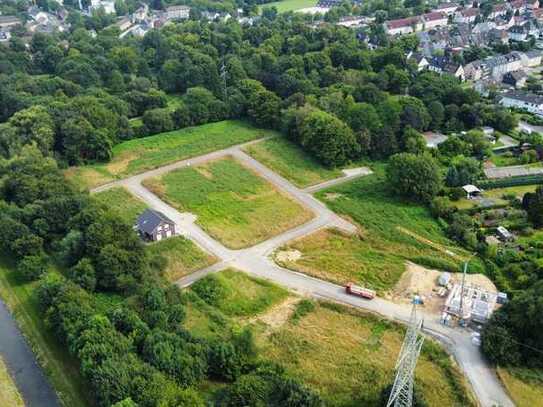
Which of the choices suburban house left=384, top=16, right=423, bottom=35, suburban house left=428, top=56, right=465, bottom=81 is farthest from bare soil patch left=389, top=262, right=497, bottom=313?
suburban house left=384, top=16, right=423, bottom=35

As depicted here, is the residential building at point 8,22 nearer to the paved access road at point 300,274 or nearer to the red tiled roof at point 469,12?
the paved access road at point 300,274

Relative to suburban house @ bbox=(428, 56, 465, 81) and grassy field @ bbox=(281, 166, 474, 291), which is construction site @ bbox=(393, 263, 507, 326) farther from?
suburban house @ bbox=(428, 56, 465, 81)

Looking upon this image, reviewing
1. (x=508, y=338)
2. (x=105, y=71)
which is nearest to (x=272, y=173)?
(x=508, y=338)

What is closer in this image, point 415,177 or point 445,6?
point 415,177

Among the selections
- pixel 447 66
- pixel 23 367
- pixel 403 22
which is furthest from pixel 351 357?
pixel 403 22

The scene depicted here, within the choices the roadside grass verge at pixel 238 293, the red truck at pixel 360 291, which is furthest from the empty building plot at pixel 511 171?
the roadside grass verge at pixel 238 293

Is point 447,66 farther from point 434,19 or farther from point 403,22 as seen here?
point 434,19
